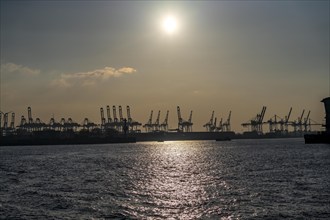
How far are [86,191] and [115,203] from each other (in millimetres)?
7909

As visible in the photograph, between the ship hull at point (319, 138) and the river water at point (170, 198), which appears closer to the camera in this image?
the river water at point (170, 198)

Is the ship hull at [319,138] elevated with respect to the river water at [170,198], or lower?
elevated

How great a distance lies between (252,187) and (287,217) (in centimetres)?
1504

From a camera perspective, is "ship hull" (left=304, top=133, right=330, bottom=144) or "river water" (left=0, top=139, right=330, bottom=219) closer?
"river water" (left=0, top=139, right=330, bottom=219)

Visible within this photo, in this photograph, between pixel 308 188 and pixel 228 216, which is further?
pixel 308 188

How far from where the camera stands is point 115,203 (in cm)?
3422

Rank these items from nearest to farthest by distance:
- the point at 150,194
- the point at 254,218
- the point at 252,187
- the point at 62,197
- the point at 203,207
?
1. the point at 254,218
2. the point at 203,207
3. the point at 62,197
4. the point at 150,194
5. the point at 252,187

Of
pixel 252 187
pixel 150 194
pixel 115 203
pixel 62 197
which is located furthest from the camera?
pixel 252 187

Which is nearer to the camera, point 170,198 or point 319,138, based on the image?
point 170,198

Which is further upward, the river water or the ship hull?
the ship hull

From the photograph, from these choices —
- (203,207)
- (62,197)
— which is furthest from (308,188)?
(62,197)

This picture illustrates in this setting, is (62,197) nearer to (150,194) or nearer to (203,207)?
(150,194)

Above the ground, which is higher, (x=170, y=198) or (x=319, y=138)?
(x=319, y=138)

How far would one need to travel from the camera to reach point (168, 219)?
1102 inches
